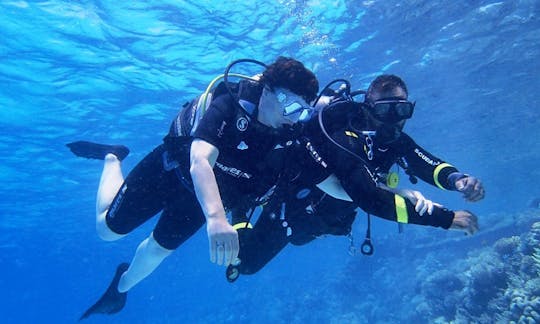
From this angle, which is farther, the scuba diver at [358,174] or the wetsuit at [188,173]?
the wetsuit at [188,173]

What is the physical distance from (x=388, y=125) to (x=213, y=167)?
216cm

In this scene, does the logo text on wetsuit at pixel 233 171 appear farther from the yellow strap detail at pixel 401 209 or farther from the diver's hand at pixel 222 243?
the yellow strap detail at pixel 401 209

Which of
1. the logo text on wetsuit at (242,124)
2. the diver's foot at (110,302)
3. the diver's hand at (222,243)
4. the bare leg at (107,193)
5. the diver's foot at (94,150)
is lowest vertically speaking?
the diver's foot at (110,302)

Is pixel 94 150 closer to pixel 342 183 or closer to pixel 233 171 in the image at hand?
pixel 233 171

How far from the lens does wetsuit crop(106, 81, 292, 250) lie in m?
4.29

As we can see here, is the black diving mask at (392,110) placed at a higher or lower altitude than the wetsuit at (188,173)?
higher

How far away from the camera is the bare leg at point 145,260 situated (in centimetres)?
577

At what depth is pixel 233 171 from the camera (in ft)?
15.4

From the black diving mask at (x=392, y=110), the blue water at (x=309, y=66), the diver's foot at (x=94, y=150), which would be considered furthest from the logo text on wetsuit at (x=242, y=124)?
the blue water at (x=309, y=66)

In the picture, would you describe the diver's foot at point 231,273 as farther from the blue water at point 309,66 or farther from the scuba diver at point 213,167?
the blue water at point 309,66

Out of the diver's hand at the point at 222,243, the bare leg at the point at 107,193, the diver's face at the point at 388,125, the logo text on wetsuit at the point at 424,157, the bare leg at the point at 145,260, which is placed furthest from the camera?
the bare leg at the point at 107,193

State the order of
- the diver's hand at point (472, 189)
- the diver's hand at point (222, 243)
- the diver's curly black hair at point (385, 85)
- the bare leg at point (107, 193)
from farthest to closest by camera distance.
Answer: the bare leg at point (107, 193) → the diver's curly black hair at point (385, 85) → the diver's hand at point (472, 189) → the diver's hand at point (222, 243)

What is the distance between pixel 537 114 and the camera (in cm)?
2992

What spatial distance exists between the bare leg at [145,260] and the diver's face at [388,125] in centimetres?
359
